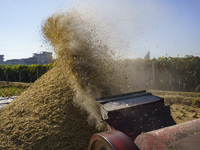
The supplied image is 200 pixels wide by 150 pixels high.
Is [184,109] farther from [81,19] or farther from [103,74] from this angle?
[81,19]

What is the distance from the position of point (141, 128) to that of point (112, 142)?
1100mm

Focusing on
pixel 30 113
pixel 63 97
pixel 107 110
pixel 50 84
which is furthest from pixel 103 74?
pixel 30 113

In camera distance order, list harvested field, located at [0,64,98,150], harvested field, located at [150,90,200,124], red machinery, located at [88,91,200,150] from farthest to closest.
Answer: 1. harvested field, located at [150,90,200,124]
2. harvested field, located at [0,64,98,150]
3. red machinery, located at [88,91,200,150]

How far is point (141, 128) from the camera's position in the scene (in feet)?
8.14

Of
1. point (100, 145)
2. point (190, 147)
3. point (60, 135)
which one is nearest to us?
point (190, 147)

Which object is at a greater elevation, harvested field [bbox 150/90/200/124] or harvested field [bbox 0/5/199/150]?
harvested field [bbox 0/5/199/150]

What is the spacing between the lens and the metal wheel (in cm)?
152

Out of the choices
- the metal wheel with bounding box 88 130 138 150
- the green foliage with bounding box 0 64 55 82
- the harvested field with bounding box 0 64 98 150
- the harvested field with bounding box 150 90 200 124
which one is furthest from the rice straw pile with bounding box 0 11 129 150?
the green foliage with bounding box 0 64 55 82

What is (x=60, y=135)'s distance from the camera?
297 cm

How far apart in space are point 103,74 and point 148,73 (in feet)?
21.8

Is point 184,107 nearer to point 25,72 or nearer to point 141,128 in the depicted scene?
point 141,128

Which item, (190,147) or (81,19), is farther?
(81,19)

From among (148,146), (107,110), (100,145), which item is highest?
(107,110)

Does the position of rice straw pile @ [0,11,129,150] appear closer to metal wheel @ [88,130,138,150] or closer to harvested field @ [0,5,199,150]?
harvested field @ [0,5,199,150]
